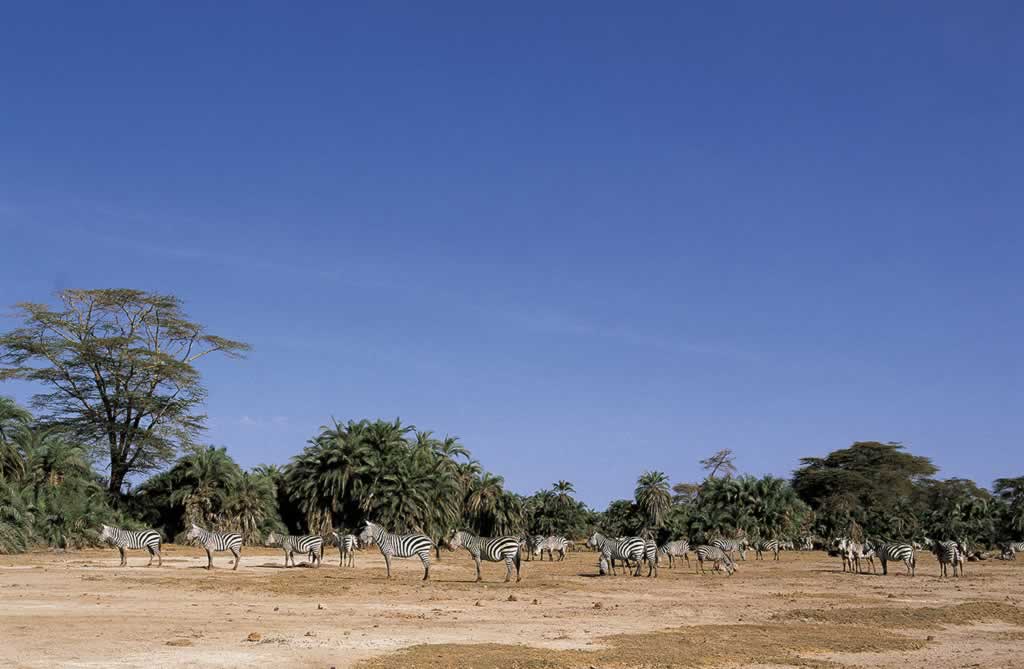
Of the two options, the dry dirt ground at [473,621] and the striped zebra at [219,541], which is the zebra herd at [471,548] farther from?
the dry dirt ground at [473,621]

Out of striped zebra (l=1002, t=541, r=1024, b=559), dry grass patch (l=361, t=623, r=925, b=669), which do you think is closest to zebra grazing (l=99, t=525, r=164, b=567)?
dry grass patch (l=361, t=623, r=925, b=669)

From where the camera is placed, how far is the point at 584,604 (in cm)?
2644

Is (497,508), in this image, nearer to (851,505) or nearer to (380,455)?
(380,455)

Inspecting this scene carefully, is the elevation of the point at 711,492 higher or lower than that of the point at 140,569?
higher

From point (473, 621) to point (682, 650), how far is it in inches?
228

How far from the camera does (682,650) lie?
1706cm

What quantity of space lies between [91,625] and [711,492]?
48736 millimetres

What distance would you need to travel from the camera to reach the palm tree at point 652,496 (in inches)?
2539

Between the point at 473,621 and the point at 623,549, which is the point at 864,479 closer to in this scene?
the point at 623,549

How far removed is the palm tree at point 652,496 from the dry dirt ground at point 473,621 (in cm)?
2666

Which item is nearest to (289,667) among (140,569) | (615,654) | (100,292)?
(615,654)

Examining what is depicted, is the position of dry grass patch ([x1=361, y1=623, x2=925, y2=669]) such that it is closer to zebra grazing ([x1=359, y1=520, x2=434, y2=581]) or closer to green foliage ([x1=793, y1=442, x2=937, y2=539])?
zebra grazing ([x1=359, y1=520, x2=434, y2=581])

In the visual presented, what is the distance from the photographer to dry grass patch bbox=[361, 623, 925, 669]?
15211 millimetres

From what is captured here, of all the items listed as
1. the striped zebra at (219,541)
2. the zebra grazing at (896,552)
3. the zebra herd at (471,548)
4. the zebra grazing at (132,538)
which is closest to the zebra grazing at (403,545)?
the zebra herd at (471,548)
